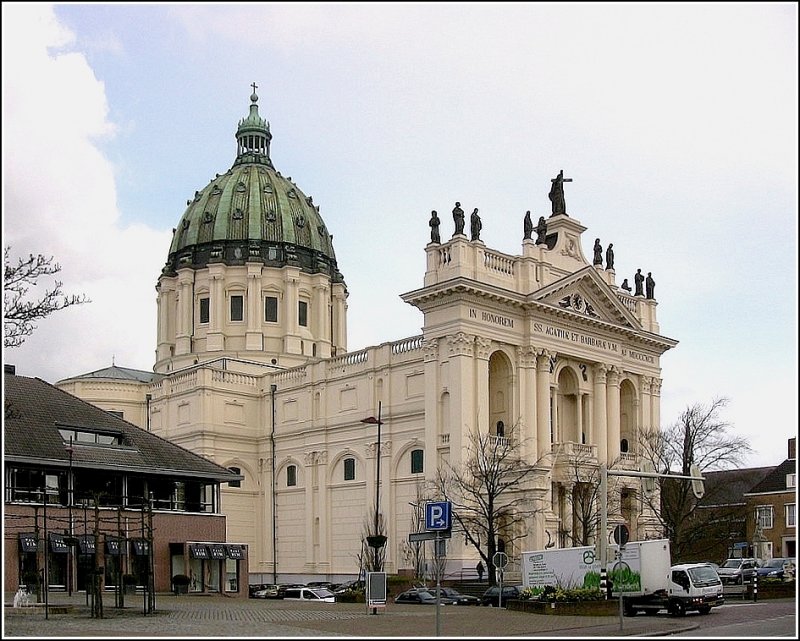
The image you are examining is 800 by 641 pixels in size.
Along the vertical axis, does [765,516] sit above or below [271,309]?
below

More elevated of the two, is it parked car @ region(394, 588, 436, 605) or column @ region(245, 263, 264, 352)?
column @ region(245, 263, 264, 352)

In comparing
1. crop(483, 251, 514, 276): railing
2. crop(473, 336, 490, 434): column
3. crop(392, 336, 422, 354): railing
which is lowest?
crop(473, 336, 490, 434): column

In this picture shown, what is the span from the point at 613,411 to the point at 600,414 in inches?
56.8

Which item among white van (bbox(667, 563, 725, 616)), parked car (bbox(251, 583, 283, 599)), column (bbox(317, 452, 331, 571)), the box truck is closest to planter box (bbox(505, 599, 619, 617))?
the box truck

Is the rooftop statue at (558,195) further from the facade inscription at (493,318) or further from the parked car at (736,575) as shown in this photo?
the parked car at (736,575)

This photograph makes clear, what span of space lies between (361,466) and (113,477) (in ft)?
84.7

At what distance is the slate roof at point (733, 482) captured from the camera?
105062 mm

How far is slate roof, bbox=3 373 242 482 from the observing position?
55969mm

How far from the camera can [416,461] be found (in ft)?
254

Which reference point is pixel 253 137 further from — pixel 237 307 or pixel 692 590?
pixel 692 590

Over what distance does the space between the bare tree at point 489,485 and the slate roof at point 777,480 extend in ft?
114

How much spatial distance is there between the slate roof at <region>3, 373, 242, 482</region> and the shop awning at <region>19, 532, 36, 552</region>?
3.38m

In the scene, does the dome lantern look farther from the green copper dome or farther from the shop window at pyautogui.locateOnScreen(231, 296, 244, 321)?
the shop window at pyautogui.locateOnScreen(231, 296, 244, 321)

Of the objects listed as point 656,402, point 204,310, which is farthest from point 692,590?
point 204,310
